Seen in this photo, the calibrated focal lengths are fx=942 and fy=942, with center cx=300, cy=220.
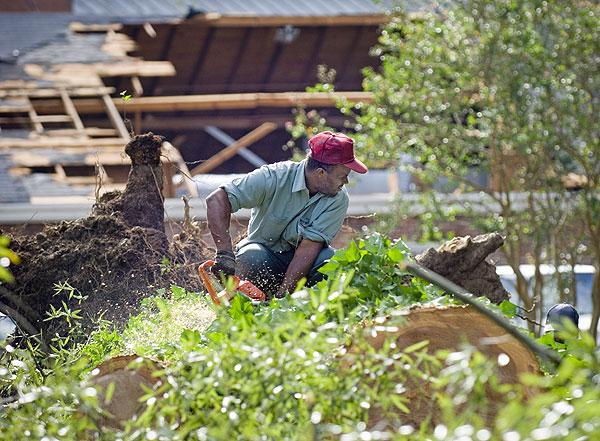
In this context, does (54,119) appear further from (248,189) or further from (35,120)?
(248,189)

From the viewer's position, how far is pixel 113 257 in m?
5.17

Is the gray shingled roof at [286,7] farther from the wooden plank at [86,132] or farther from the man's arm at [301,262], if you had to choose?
the man's arm at [301,262]

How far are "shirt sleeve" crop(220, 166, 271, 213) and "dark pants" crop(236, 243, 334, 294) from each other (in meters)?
0.26

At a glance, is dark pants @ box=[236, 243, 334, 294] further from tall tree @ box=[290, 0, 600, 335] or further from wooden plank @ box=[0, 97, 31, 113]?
wooden plank @ box=[0, 97, 31, 113]

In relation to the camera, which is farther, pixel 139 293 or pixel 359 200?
pixel 359 200

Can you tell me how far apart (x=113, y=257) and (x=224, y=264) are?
34.7 inches

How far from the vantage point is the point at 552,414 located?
6.22ft

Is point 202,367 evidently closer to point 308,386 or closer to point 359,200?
point 308,386

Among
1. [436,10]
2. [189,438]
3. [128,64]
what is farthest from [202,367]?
[128,64]

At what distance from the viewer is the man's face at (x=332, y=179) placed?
5.06m

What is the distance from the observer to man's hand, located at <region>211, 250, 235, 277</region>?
15.0ft

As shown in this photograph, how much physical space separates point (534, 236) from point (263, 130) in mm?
4018

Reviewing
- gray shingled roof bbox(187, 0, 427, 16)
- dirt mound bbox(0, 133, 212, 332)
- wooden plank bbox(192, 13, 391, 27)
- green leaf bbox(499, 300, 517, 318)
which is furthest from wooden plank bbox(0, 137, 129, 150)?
green leaf bbox(499, 300, 517, 318)

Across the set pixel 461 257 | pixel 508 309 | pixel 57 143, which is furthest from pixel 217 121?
pixel 508 309
